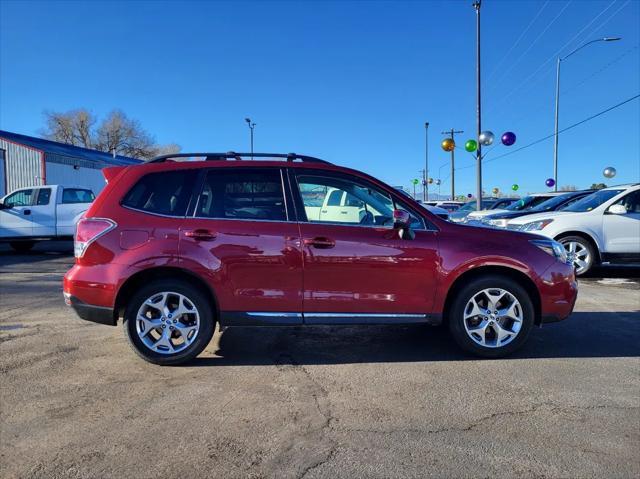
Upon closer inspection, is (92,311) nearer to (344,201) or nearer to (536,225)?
(344,201)

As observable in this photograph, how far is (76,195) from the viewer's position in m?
14.0

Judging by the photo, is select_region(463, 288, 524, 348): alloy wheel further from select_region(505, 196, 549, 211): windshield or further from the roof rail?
select_region(505, 196, 549, 211): windshield

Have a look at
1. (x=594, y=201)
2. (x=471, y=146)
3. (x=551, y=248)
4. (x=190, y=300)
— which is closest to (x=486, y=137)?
(x=471, y=146)

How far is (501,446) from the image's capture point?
2.98 meters

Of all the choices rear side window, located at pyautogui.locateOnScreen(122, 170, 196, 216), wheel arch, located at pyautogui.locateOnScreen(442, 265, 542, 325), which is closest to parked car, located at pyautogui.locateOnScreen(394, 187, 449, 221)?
wheel arch, located at pyautogui.locateOnScreen(442, 265, 542, 325)

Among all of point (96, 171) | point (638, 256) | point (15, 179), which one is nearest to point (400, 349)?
point (638, 256)

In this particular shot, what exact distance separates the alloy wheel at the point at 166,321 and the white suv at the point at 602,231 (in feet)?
23.3

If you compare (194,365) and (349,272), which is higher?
(349,272)

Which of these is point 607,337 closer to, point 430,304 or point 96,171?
point 430,304

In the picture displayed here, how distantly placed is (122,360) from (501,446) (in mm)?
3402

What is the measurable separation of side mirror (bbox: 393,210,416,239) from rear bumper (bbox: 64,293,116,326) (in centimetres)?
269

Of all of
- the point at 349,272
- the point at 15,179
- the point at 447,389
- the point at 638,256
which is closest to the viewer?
the point at 447,389

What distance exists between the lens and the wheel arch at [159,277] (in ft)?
14.0

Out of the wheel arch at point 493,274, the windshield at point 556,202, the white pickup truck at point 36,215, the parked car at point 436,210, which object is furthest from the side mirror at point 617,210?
the white pickup truck at point 36,215
